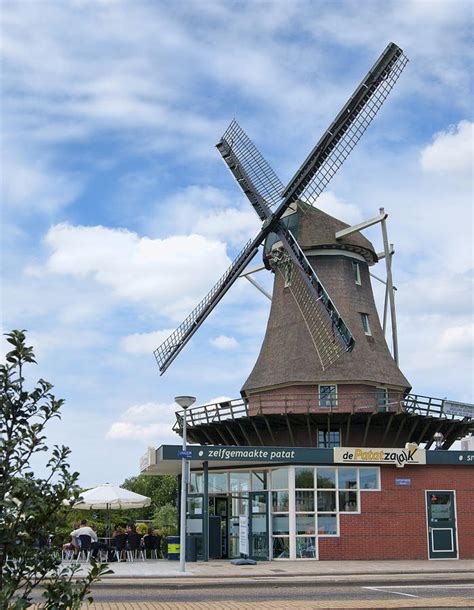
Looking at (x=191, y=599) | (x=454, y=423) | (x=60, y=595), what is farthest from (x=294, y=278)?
(x=60, y=595)

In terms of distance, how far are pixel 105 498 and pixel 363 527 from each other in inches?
326

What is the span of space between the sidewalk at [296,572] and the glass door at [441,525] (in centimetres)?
189

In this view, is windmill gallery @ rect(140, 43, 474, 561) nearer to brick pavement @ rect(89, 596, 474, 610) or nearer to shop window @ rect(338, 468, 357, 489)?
shop window @ rect(338, 468, 357, 489)

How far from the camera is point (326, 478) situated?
81.1 feet

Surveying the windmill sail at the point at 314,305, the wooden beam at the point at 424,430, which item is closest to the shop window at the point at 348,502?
the wooden beam at the point at 424,430

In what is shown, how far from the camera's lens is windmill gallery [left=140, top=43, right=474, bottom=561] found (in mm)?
24438

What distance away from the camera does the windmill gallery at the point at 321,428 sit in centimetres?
2444

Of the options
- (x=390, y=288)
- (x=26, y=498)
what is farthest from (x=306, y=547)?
(x=26, y=498)

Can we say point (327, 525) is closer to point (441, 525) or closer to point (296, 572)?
point (441, 525)

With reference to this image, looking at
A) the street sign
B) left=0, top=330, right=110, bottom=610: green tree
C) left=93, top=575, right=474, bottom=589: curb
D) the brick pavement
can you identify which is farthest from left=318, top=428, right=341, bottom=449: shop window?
left=0, top=330, right=110, bottom=610: green tree

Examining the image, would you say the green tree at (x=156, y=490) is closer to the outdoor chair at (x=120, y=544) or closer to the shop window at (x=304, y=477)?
the outdoor chair at (x=120, y=544)

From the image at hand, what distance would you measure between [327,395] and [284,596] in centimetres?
1560

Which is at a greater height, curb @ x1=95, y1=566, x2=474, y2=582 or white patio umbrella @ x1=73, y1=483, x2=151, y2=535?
white patio umbrella @ x1=73, y1=483, x2=151, y2=535

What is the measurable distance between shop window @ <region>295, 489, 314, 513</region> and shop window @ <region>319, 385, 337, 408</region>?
4.48m
